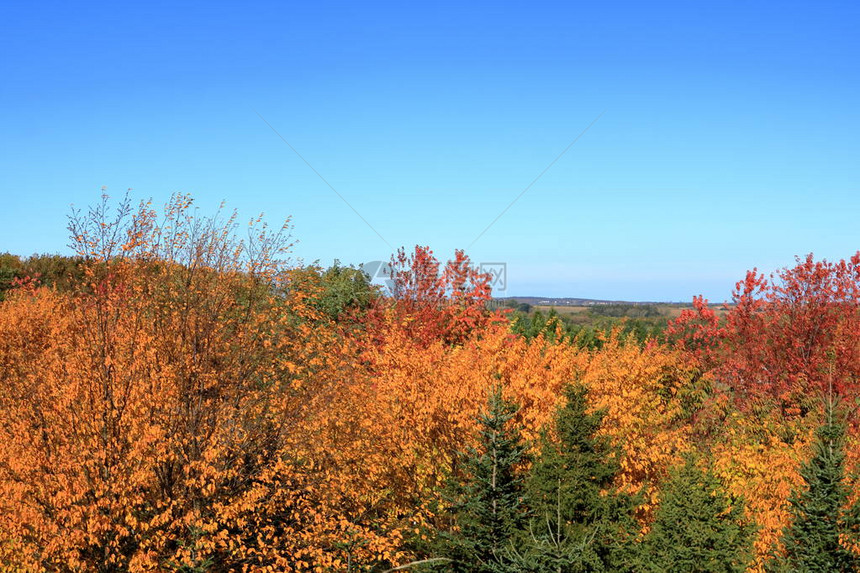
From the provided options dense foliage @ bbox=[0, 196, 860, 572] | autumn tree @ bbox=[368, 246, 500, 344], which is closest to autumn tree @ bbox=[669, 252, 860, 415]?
dense foliage @ bbox=[0, 196, 860, 572]

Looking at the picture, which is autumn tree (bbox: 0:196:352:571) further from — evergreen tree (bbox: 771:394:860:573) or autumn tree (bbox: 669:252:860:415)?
autumn tree (bbox: 669:252:860:415)

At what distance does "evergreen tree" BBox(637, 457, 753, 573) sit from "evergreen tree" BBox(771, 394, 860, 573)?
3.88ft

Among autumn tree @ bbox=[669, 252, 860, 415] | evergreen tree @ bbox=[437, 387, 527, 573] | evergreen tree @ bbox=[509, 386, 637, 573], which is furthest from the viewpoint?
autumn tree @ bbox=[669, 252, 860, 415]

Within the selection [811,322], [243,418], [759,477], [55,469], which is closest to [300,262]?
[243,418]

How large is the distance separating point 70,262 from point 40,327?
92.4 ft

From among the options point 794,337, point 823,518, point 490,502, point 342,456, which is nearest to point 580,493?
point 490,502

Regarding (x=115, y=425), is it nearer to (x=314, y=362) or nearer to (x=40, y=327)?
(x=314, y=362)

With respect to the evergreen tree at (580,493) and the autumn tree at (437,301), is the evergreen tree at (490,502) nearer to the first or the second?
the evergreen tree at (580,493)

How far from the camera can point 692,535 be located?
50.6 ft

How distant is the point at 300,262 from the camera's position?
25.3m

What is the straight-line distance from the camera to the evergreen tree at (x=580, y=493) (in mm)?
16141

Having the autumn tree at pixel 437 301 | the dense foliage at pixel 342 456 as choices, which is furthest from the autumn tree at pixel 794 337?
the autumn tree at pixel 437 301

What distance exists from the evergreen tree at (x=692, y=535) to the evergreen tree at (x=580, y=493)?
913 mm

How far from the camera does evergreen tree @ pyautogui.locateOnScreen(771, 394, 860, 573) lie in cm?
1545
